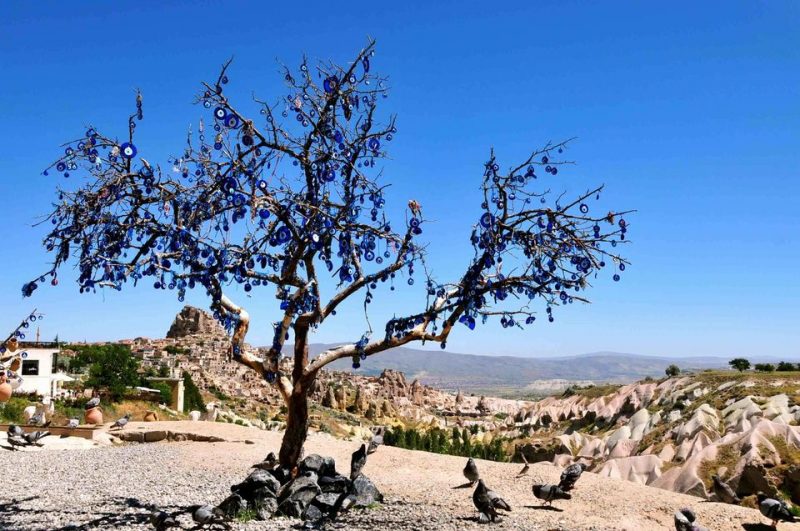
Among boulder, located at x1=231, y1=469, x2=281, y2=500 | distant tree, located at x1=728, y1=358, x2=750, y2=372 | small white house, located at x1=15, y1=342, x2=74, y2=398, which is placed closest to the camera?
boulder, located at x1=231, y1=469, x2=281, y2=500

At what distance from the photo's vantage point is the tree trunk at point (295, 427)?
38.4 feet

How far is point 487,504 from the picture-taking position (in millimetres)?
11367

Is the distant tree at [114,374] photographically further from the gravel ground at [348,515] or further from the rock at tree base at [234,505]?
the rock at tree base at [234,505]

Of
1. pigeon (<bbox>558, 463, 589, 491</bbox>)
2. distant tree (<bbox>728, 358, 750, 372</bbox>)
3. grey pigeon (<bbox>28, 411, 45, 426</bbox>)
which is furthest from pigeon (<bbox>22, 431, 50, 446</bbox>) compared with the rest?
distant tree (<bbox>728, 358, 750, 372</bbox>)

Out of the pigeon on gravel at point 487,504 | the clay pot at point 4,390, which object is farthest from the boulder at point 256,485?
the clay pot at point 4,390

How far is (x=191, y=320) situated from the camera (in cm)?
14338

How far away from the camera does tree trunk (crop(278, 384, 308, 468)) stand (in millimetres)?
11703

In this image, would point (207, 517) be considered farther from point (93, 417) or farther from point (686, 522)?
point (93, 417)

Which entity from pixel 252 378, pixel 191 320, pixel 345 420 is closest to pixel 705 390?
pixel 345 420

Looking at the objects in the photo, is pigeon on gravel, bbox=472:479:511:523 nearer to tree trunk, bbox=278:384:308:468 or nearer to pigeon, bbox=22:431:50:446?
tree trunk, bbox=278:384:308:468

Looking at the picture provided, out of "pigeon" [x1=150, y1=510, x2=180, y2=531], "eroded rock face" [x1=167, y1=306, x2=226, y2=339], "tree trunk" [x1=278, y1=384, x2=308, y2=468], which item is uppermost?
"eroded rock face" [x1=167, y1=306, x2=226, y2=339]

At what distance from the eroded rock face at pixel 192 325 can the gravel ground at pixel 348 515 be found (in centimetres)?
12074

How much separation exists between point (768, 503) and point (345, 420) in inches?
2610

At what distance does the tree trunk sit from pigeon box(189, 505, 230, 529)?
2.21 metres
